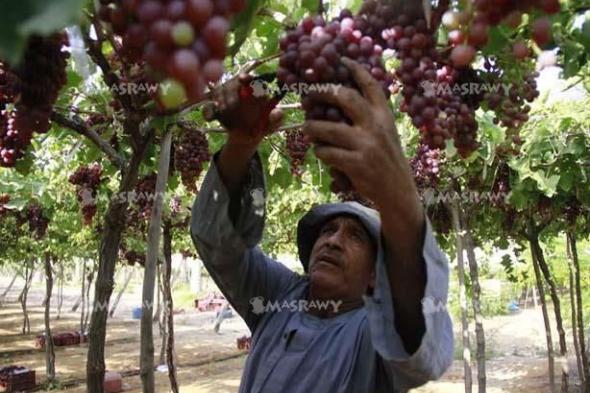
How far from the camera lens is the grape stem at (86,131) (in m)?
2.32

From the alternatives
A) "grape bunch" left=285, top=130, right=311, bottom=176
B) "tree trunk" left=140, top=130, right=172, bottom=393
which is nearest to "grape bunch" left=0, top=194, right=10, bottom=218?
"tree trunk" left=140, top=130, right=172, bottom=393

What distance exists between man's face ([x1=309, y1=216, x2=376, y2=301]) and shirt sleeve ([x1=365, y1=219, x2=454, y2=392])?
2.28 ft

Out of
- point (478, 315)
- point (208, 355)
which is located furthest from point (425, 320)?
point (208, 355)

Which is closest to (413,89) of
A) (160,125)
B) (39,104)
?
(39,104)

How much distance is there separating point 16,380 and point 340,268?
39.2 feet

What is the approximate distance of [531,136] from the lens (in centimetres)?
533

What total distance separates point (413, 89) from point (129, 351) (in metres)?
18.2

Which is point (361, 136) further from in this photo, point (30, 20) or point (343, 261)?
point (343, 261)

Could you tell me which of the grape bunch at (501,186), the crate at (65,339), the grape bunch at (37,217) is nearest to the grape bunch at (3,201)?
the grape bunch at (37,217)

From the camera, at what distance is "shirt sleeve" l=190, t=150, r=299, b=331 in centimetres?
169

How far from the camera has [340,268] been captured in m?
2.09

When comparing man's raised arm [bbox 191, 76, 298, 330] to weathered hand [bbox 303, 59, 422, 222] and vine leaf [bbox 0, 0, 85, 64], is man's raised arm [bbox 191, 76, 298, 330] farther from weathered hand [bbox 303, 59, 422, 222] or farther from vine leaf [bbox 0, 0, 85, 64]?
vine leaf [bbox 0, 0, 85, 64]

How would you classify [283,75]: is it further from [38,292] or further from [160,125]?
[38,292]

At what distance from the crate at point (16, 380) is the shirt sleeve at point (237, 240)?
1149cm
